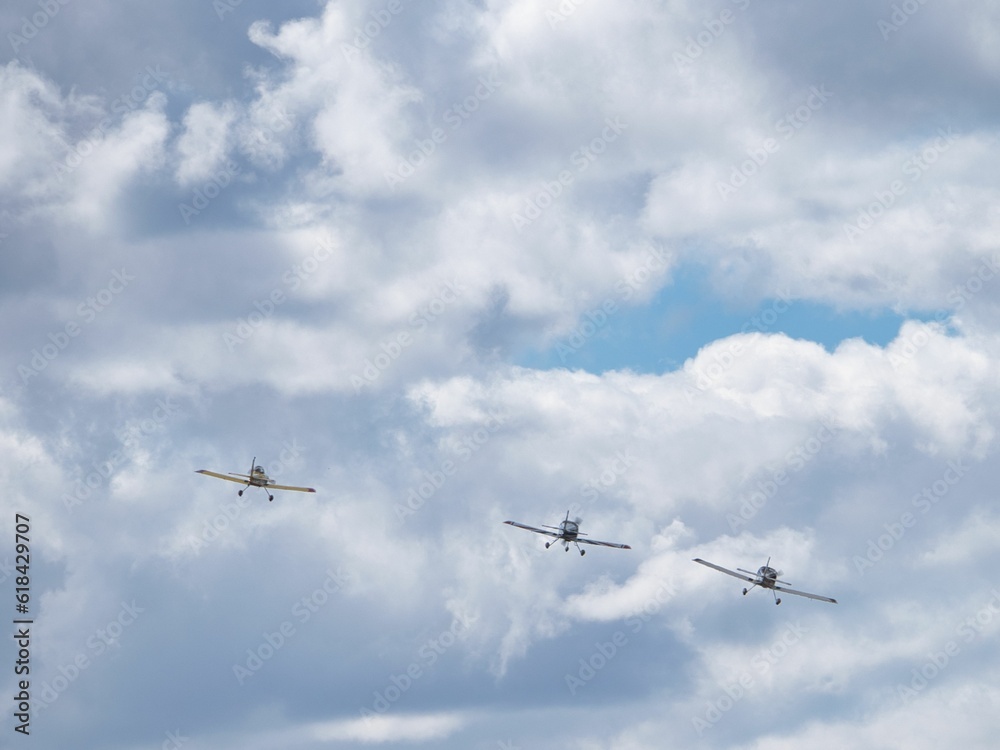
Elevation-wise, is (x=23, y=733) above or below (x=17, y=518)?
below

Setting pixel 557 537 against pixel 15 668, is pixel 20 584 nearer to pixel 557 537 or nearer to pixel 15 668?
pixel 15 668

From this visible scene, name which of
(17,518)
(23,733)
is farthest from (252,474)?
(23,733)

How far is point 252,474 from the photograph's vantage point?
628 ft

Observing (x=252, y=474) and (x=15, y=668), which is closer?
(x=15, y=668)

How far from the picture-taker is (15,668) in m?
176

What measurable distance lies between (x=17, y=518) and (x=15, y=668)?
21.6 metres

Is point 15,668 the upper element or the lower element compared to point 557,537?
lower

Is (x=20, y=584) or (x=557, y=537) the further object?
(x=557, y=537)

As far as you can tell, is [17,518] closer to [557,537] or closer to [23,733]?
[23,733]

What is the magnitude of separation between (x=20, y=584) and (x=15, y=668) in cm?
1123

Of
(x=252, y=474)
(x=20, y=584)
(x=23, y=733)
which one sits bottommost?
(x=23, y=733)

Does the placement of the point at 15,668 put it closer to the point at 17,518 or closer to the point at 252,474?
the point at 17,518

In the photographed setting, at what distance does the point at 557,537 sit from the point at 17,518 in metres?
76.6

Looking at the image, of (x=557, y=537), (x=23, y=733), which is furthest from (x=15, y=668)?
(x=557, y=537)
